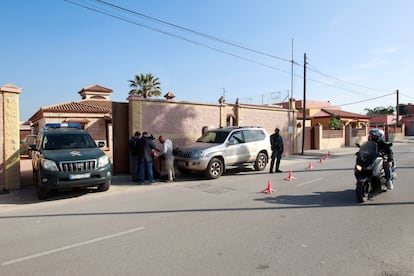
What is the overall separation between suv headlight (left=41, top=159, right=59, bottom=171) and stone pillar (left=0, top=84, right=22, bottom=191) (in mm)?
2229

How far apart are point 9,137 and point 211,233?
308 inches

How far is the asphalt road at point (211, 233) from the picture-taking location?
3939 mm

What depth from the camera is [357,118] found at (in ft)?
141

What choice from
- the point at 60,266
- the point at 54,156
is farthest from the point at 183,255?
the point at 54,156

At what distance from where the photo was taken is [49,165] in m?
8.19

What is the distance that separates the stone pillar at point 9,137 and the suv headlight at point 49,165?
2229 millimetres

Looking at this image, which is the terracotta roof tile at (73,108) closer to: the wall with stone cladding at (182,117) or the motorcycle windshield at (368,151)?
the wall with stone cladding at (182,117)

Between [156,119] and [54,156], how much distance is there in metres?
5.82

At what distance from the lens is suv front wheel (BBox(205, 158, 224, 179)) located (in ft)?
36.4

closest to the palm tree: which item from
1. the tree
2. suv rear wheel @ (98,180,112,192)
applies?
suv rear wheel @ (98,180,112,192)

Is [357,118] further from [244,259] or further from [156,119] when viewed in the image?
[244,259]

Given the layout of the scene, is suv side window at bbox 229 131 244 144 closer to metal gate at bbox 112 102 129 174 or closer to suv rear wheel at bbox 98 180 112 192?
metal gate at bbox 112 102 129 174

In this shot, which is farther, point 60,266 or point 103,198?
point 103,198

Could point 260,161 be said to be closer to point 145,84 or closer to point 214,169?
point 214,169
